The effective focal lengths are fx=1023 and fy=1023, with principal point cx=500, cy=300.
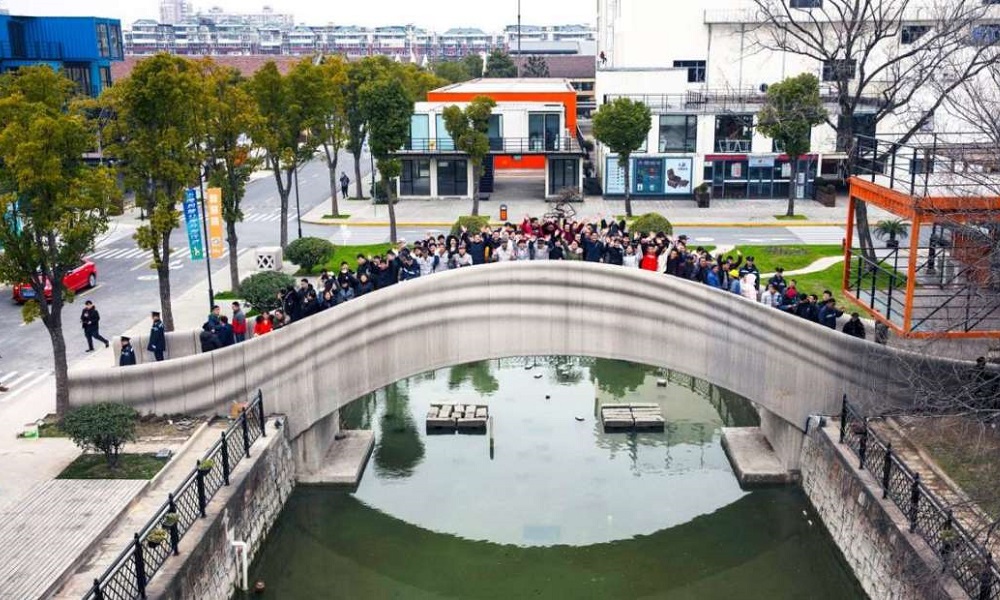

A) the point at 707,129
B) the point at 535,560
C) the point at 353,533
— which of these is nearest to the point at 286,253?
the point at 353,533

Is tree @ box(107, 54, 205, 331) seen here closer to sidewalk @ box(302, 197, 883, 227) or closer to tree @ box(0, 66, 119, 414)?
tree @ box(0, 66, 119, 414)

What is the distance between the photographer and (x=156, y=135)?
23328 mm

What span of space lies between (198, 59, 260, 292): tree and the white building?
23396mm

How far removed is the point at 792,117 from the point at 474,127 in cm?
1368

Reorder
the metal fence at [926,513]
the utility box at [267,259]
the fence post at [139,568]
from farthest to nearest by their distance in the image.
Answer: the utility box at [267,259]
the fence post at [139,568]
the metal fence at [926,513]

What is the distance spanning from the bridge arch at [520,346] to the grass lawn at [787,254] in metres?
12.2

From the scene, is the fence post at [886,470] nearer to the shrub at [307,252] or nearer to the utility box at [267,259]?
the shrub at [307,252]

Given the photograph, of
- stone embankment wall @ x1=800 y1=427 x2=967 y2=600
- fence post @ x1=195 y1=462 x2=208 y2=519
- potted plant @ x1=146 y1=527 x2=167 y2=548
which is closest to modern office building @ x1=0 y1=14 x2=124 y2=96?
fence post @ x1=195 y1=462 x2=208 y2=519

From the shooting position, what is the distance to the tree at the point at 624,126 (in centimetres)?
4459

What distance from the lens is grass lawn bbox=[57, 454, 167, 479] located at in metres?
16.7

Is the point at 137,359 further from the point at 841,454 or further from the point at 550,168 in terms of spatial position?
the point at 550,168

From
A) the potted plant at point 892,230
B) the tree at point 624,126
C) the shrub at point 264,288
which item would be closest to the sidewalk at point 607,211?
the tree at point 624,126

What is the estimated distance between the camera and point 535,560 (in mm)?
18062

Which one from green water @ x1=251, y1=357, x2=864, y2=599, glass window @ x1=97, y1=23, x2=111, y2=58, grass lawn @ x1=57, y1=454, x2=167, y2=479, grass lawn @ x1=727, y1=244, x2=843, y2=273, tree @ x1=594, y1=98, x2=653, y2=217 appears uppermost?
glass window @ x1=97, y1=23, x2=111, y2=58
